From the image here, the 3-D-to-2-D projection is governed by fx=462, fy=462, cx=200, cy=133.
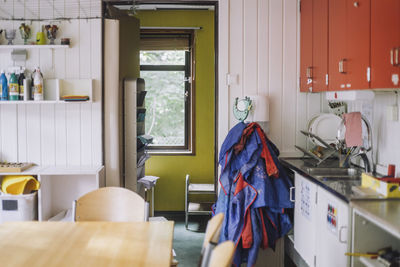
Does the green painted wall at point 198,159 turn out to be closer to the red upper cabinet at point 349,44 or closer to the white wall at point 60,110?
the white wall at point 60,110

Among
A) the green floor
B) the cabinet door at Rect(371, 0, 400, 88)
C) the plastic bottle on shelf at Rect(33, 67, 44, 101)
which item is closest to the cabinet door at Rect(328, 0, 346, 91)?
the cabinet door at Rect(371, 0, 400, 88)

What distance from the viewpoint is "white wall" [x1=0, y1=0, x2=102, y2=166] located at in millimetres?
4004

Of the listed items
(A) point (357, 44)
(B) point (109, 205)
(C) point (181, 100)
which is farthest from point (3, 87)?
(A) point (357, 44)

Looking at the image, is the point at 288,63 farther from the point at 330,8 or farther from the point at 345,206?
the point at 345,206

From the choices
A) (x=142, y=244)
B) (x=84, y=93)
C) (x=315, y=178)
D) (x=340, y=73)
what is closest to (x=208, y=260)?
(x=142, y=244)

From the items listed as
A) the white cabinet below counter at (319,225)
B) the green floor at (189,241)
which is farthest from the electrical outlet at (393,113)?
the green floor at (189,241)

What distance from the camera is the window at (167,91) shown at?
573cm

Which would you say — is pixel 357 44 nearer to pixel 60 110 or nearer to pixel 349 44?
pixel 349 44

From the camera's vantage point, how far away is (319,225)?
304 centimetres

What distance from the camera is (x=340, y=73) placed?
10.2 feet

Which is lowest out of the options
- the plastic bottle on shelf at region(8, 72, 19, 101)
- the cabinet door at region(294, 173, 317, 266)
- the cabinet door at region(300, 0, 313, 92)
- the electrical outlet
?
the cabinet door at region(294, 173, 317, 266)

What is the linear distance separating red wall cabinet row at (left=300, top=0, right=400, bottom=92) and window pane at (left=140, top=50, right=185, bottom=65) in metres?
2.14

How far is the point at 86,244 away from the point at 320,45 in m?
2.32

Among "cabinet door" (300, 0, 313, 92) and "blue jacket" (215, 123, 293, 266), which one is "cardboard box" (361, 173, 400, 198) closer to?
"blue jacket" (215, 123, 293, 266)
